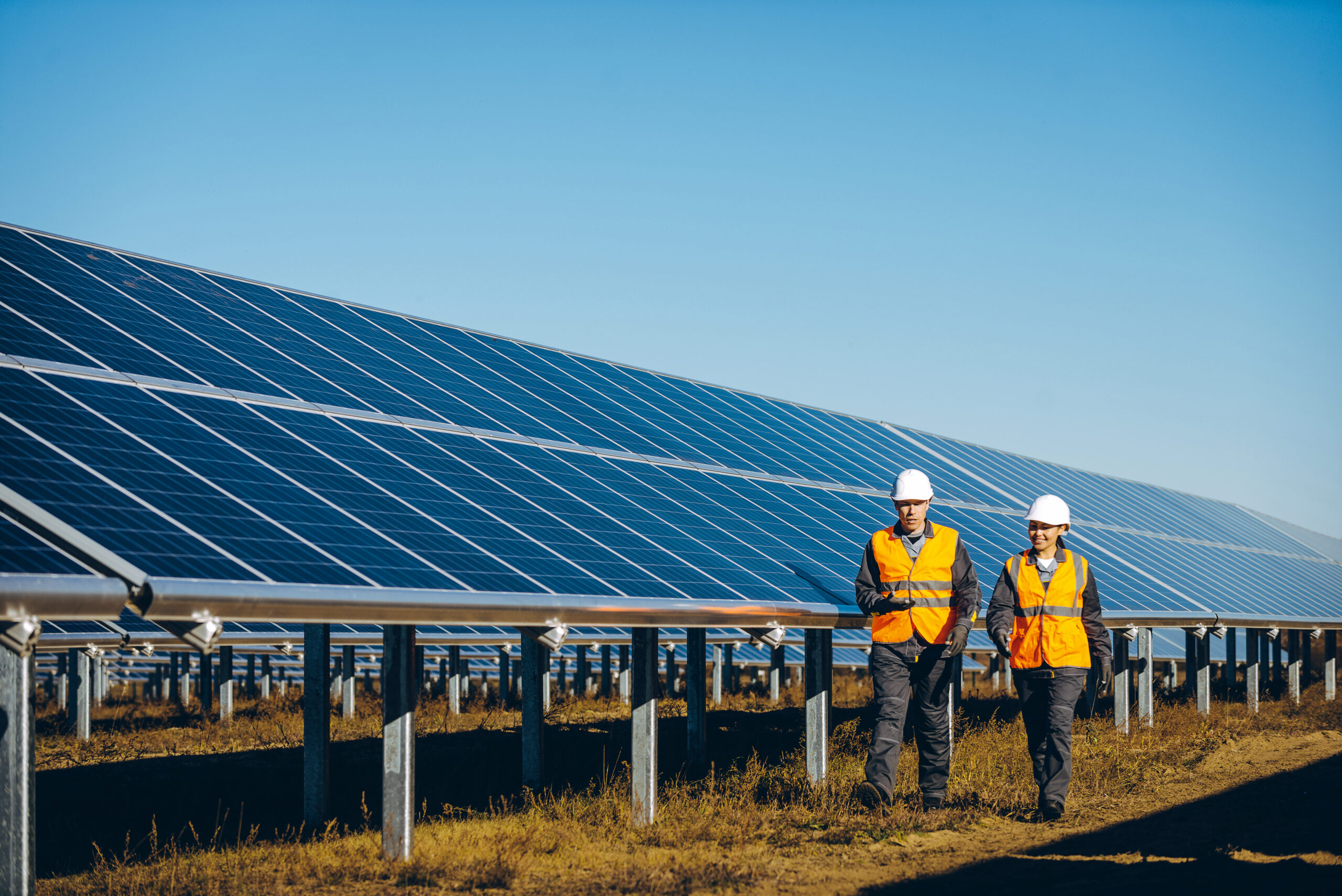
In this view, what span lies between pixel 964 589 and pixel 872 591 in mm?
851

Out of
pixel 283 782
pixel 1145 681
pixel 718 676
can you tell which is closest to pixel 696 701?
pixel 283 782

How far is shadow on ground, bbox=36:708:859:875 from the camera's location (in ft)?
39.3

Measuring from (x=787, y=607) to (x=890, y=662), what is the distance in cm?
123

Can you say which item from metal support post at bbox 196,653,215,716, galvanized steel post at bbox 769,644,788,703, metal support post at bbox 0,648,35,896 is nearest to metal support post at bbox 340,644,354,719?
metal support post at bbox 196,653,215,716

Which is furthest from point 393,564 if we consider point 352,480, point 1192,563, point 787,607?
point 1192,563

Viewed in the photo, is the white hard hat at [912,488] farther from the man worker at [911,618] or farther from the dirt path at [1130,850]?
the dirt path at [1130,850]

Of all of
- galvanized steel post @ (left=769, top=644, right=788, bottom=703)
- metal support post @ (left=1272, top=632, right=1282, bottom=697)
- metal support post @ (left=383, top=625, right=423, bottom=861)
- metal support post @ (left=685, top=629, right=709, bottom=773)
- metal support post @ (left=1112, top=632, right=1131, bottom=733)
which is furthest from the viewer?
galvanized steel post @ (left=769, top=644, right=788, bottom=703)

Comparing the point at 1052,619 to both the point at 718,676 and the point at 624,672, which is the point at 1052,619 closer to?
the point at 718,676

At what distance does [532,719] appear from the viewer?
46.4 ft

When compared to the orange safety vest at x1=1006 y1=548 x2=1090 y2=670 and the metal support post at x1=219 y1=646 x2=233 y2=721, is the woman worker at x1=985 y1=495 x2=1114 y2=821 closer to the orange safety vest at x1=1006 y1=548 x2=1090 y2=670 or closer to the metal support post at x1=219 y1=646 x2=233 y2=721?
the orange safety vest at x1=1006 y1=548 x2=1090 y2=670

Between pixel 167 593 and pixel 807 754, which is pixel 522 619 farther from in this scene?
pixel 807 754

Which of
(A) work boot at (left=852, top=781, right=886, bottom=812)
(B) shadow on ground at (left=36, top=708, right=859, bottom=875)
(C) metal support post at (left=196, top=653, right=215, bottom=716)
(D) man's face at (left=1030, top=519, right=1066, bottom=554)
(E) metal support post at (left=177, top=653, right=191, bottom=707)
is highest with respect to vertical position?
(D) man's face at (left=1030, top=519, right=1066, bottom=554)

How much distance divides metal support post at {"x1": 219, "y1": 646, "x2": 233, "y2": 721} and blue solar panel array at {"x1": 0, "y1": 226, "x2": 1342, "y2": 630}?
10548mm

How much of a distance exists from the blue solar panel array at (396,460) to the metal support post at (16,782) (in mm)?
784
